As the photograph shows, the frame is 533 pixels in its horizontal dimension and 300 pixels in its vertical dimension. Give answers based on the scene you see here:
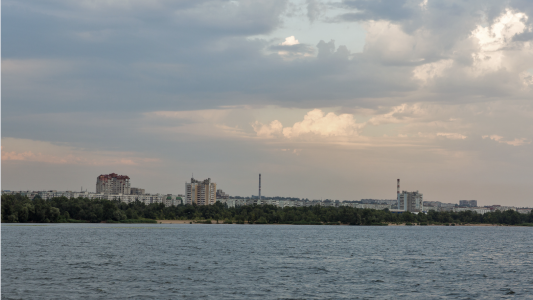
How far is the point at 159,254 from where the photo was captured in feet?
259

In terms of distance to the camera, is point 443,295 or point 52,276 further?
point 52,276

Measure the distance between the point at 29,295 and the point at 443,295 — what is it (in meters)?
33.6

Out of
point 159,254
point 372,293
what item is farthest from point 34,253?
point 372,293

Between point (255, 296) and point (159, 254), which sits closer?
point (255, 296)

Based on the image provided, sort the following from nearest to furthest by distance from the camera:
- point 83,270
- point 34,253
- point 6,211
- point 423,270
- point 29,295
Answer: point 29,295, point 83,270, point 423,270, point 34,253, point 6,211

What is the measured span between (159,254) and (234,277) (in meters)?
30.5

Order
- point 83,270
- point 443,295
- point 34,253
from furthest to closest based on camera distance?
1. point 34,253
2. point 83,270
3. point 443,295

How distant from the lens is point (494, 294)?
43.9 m

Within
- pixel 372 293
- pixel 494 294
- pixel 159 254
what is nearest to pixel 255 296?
pixel 372 293

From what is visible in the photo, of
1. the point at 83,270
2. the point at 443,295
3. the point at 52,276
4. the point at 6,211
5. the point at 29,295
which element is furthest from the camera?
the point at 6,211

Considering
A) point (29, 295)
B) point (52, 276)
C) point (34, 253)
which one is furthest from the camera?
point (34, 253)

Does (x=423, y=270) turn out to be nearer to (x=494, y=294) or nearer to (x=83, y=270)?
(x=494, y=294)

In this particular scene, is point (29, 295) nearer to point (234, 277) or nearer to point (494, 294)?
point (234, 277)

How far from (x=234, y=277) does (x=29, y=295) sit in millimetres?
20259
